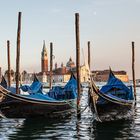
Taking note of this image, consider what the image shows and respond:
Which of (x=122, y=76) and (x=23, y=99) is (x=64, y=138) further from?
(x=122, y=76)

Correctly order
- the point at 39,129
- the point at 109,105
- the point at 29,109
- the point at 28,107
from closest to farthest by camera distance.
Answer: the point at 39,129, the point at 109,105, the point at 28,107, the point at 29,109

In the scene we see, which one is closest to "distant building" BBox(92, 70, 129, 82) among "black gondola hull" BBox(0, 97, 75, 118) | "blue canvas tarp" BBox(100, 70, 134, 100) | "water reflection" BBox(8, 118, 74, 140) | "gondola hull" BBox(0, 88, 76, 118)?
"blue canvas tarp" BBox(100, 70, 134, 100)

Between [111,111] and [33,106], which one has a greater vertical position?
[33,106]

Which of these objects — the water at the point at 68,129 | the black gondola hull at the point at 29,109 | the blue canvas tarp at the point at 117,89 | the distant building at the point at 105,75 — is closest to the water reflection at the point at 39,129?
the water at the point at 68,129

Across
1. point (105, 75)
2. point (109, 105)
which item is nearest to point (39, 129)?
point (109, 105)

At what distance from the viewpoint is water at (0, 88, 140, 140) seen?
1403cm

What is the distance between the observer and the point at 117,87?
19859mm

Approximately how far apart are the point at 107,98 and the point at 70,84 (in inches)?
257

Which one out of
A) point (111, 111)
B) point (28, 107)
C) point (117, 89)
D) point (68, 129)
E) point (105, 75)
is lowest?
point (68, 129)

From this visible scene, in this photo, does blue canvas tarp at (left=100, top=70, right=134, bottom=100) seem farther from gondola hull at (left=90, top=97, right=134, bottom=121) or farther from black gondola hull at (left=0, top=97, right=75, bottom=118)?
black gondola hull at (left=0, top=97, right=75, bottom=118)

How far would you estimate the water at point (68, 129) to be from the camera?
14031mm

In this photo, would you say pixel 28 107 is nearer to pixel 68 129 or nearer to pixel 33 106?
pixel 33 106

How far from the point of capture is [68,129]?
1581cm

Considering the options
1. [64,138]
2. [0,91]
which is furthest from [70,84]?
[64,138]
